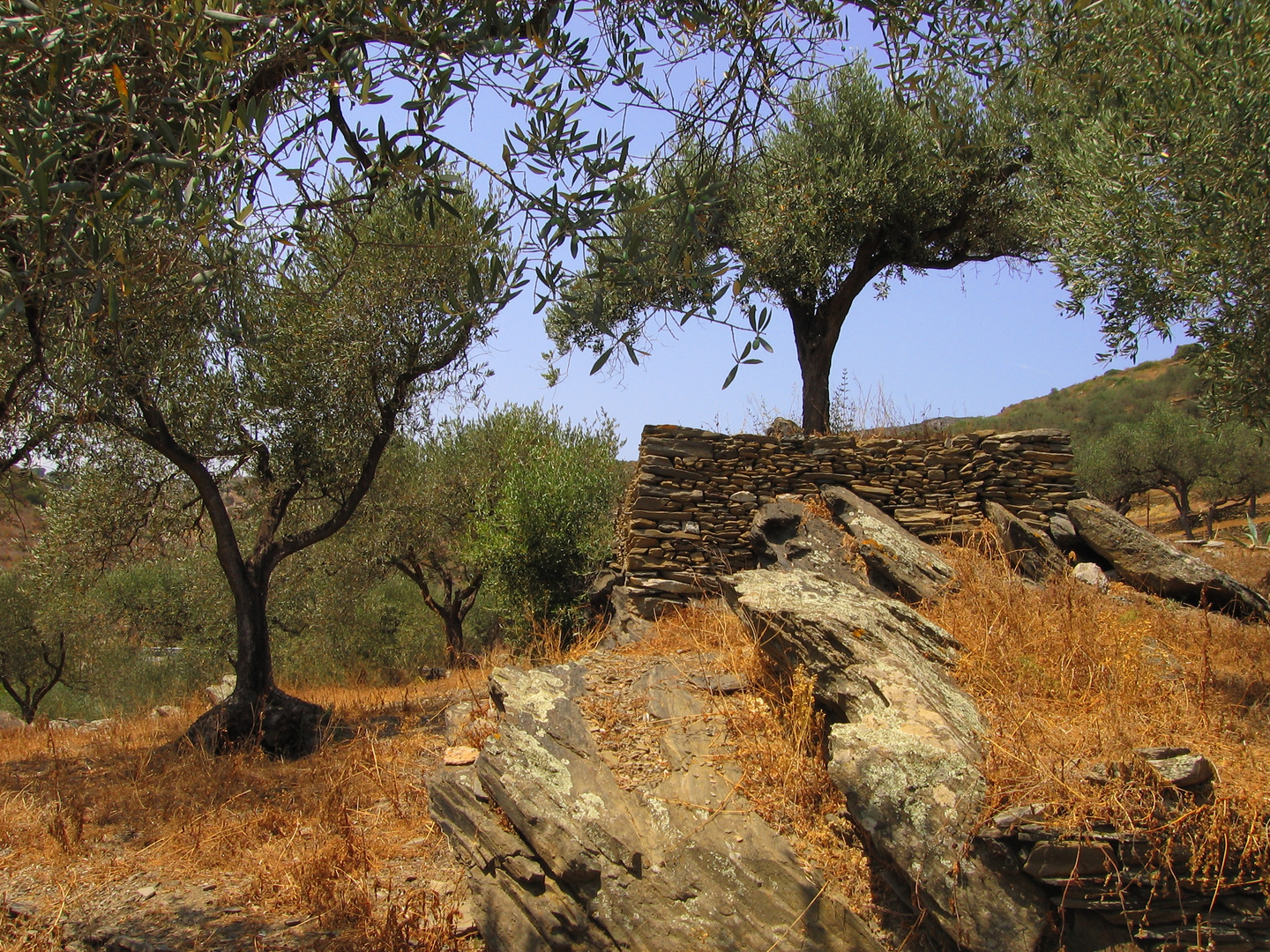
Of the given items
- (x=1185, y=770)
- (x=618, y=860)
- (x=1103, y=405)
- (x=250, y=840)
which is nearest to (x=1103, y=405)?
(x=1103, y=405)

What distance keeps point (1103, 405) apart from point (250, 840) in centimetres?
4468

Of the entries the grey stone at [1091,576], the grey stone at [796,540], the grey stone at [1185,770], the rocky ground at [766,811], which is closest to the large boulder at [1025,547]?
the grey stone at [1091,576]

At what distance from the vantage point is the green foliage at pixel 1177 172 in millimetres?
6688

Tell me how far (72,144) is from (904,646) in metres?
5.86

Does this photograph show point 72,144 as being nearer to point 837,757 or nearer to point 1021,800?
point 837,757

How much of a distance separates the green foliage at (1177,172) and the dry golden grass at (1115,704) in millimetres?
2806

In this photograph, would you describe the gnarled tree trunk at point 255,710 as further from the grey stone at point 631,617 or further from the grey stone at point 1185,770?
the grey stone at point 1185,770

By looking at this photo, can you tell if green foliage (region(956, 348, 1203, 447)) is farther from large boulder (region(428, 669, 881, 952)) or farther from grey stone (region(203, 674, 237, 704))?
large boulder (region(428, 669, 881, 952))

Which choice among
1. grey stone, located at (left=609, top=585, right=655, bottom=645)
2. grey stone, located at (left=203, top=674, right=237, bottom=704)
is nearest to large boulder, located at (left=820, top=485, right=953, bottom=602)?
grey stone, located at (left=609, top=585, right=655, bottom=645)

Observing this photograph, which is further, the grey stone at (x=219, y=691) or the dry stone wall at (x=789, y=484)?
the grey stone at (x=219, y=691)

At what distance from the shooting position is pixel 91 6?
3.61 metres

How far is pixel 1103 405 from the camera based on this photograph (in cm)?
4125

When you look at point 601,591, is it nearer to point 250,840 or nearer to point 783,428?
point 783,428

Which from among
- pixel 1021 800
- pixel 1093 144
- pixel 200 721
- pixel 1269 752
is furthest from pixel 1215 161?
pixel 200 721
